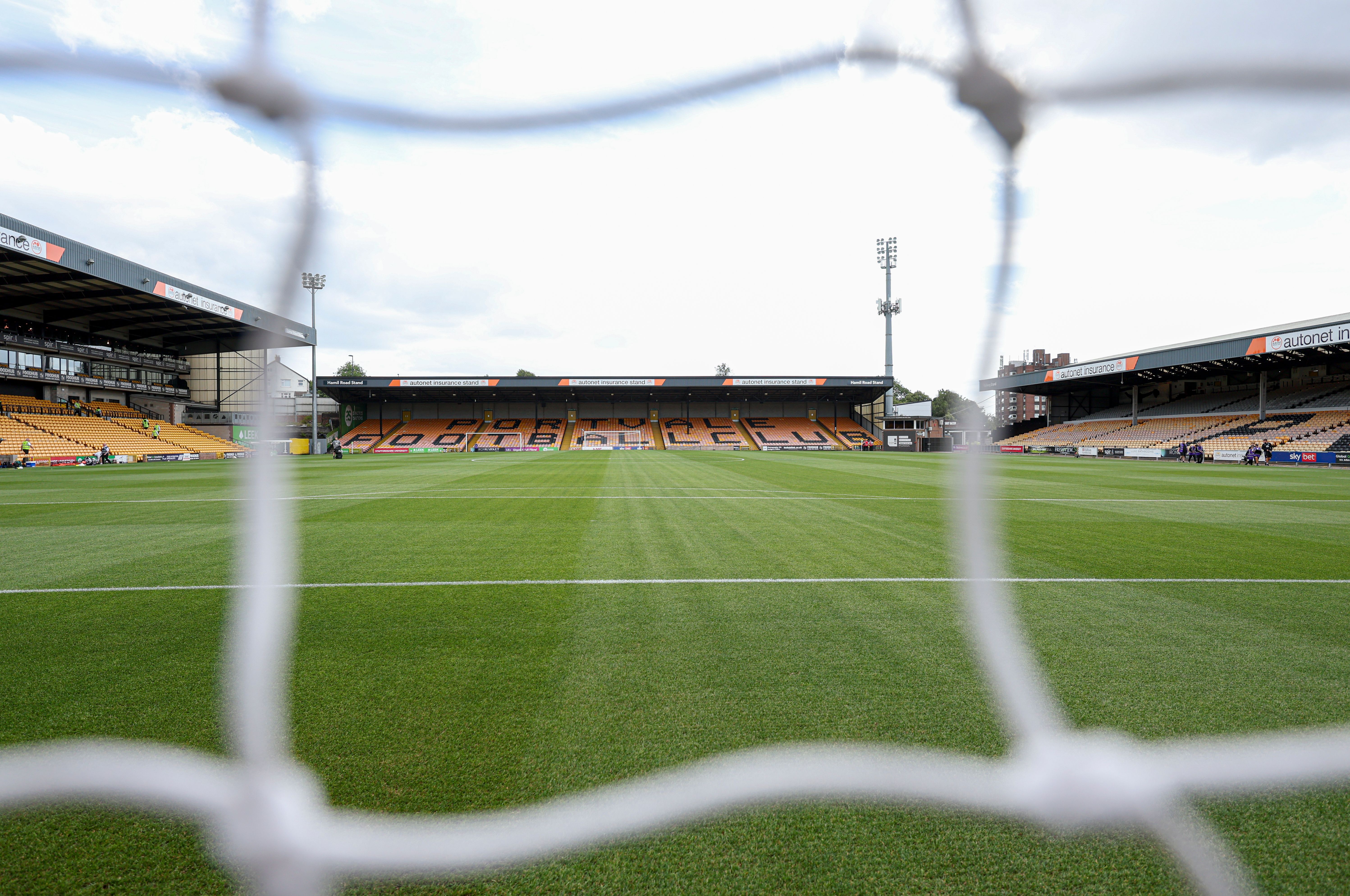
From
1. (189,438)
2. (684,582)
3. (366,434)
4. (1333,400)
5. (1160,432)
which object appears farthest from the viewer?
(366,434)

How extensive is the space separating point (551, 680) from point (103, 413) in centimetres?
4044

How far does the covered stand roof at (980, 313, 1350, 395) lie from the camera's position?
23.8 meters

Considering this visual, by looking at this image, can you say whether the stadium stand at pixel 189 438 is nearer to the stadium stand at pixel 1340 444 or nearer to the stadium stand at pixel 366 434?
the stadium stand at pixel 366 434

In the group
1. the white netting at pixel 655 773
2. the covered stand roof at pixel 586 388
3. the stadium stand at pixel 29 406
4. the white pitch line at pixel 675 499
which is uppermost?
the covered stand roof at pixel 586 388

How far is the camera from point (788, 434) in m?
47.8

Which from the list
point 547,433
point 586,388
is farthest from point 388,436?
point 586,388

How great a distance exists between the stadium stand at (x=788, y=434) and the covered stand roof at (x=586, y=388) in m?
2.09

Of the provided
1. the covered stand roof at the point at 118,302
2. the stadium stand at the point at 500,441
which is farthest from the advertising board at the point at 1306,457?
the stadium stand at the point at 500,441

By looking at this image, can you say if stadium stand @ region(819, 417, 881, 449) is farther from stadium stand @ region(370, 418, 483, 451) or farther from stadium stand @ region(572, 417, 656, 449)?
stadium stand @ region(370, 418, 483, 451)

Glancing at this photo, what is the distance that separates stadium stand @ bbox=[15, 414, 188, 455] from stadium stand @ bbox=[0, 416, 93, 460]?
0.31m

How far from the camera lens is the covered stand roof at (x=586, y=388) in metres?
43.7

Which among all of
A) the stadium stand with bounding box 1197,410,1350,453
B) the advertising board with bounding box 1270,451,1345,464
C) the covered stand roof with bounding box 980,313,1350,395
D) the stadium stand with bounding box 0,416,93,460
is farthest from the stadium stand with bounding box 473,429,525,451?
the advertising board with bounding box 1270,451,1345,464

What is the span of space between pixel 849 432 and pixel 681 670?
48404mm

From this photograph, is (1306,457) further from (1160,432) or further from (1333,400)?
(1160,432)
